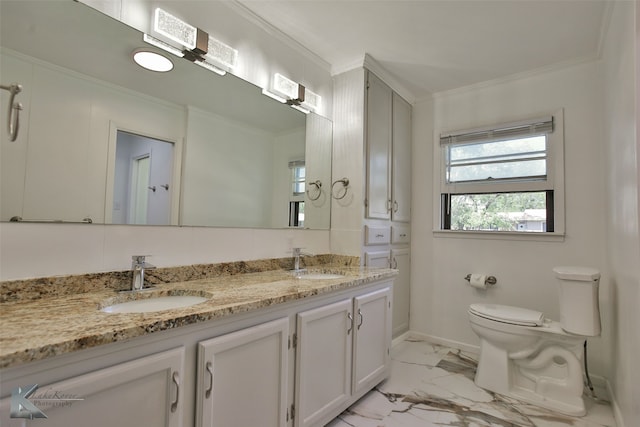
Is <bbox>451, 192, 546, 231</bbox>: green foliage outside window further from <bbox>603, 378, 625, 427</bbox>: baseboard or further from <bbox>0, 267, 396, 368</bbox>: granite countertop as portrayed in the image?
<bbox>0, 267, 396, 368</bbox>: granite countertop

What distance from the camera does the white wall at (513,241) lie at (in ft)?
7.44

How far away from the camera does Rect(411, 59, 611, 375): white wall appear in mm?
2268

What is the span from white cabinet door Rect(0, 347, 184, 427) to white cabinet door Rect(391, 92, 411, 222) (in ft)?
7.18

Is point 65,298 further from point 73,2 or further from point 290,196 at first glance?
point 290,196

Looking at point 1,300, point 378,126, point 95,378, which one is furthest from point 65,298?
point 378,126

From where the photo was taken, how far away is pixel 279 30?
2111 millimetres

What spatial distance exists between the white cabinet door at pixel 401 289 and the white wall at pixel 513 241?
92mm

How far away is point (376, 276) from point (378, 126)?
1.32 metres

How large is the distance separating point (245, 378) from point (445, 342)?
2263mm

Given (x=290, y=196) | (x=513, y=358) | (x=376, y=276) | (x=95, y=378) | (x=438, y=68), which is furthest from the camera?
(x=438, y=68)

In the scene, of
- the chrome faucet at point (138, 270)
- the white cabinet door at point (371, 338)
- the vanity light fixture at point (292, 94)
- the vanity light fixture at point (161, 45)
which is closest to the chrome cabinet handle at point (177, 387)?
the chrome faucet at point (138, 270)

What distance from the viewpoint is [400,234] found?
2.90 meters

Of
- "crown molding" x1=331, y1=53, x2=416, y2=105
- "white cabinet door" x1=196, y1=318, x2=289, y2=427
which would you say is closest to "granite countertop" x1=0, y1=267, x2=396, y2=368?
"white cabinet door" x1=196, y1=318, x2=289, y2=427

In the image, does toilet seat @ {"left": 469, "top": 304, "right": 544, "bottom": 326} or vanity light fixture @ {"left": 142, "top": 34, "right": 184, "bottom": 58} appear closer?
vanity light fixture @ {"left": 142, "top": 34, "right": 184, "bottom": 58}
